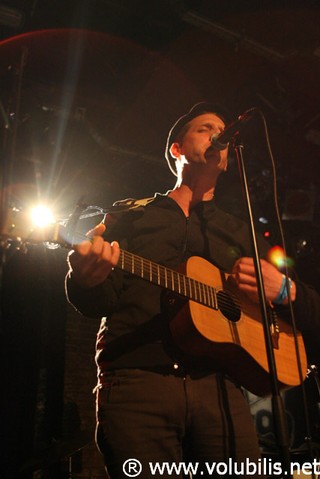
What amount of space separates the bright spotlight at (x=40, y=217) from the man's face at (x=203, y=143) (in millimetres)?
1461

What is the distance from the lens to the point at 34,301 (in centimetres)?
747

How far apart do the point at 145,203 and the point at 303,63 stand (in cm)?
427

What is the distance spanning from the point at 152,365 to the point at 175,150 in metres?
1.92

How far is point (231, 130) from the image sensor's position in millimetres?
2586

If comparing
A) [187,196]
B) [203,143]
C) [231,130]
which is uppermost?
[203,143]

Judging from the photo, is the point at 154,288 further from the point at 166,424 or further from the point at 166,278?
the point at 166,424

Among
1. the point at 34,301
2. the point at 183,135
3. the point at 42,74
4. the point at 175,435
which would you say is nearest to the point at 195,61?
the point at 42,74

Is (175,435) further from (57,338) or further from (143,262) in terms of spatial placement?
(57,338)

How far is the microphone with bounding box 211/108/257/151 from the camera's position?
8.23 feet

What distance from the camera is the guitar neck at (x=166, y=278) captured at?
2381 mm

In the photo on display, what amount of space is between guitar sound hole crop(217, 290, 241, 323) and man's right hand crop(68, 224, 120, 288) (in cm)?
81

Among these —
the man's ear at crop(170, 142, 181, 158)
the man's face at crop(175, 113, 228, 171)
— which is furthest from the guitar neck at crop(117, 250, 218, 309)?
the man's ear at crop(170, 142, 181, 158)

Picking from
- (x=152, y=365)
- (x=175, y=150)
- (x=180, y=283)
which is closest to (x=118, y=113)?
(x=175, y=150)

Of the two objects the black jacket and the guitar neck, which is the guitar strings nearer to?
the guitar neck
